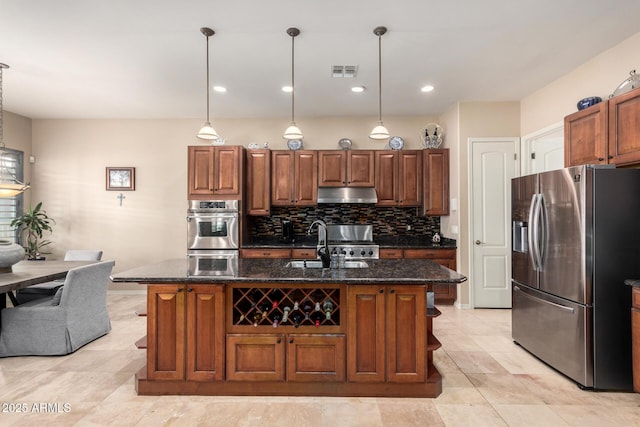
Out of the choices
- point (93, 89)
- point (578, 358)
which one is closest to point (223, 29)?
point (93, 89)

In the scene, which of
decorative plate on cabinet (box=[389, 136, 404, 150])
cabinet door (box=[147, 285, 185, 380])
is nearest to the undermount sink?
cabinet door (box=[147, 285, 185, 380])

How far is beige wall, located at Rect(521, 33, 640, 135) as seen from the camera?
2906 millimetres

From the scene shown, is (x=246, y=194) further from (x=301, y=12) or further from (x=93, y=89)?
(x=301, y=12)

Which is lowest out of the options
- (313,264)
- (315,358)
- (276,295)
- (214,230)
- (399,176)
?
(315,358)

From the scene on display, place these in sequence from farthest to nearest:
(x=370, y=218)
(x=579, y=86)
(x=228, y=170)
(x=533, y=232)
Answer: (x=370, y=218)
(x=228, y=170)
(x=579, y=86)
(x=533, y=232)

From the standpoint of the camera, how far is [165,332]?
2.34 m

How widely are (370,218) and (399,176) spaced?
0.79 m

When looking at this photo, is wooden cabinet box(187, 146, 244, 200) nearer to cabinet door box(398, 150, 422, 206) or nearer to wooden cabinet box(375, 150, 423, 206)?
wooden cabinet box(375, 150, 423, 206)

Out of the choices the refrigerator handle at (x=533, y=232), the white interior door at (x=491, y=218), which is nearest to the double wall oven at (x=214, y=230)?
the white interior door at (x=491, y=218)

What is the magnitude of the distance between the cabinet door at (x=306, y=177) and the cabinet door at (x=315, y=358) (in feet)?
9.03

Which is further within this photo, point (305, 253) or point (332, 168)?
point (332, 168)

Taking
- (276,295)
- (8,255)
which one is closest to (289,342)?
(276,295)

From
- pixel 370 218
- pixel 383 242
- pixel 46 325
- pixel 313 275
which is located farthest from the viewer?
pixel 370 218

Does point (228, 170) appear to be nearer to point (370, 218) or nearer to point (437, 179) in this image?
point (370, 218)
